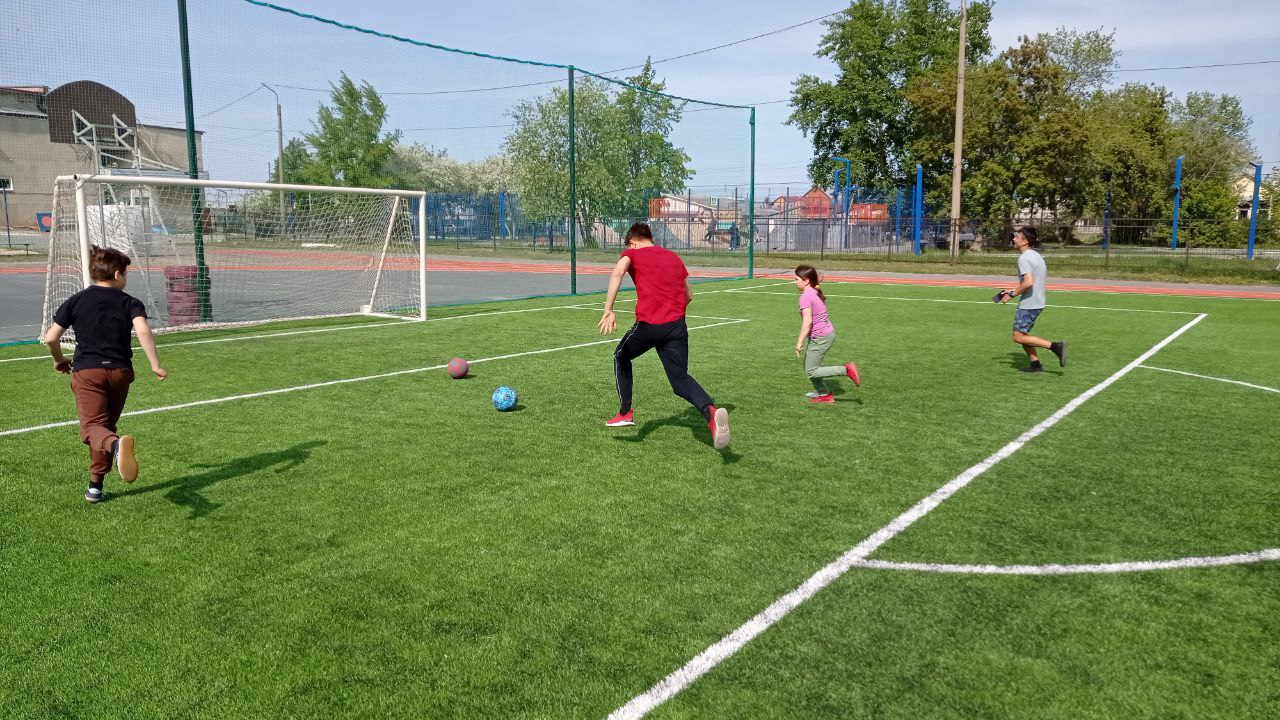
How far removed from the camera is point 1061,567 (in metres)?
4.66

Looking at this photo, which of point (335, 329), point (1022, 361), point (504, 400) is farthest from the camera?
point (335, 329)

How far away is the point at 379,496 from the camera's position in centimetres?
579

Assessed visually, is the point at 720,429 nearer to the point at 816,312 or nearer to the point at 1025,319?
the point at 816,312

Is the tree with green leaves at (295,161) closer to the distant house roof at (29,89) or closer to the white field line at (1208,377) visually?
the distant house roof at (29,89)

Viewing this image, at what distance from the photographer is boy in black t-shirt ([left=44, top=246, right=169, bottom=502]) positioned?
18.0ft

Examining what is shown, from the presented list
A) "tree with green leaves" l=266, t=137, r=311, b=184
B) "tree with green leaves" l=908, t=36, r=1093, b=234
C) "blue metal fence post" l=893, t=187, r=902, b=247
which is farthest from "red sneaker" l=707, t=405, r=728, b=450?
"tree with green leaves" l=908, t=36, r=1093, b=234

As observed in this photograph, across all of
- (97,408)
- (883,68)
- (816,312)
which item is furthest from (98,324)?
(883,68)

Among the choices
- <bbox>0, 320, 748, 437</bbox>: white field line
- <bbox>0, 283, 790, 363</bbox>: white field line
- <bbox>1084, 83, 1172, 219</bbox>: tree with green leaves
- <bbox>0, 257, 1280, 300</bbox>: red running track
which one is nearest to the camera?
<bbox>0, 320, 748, 437</bbox>: white field line

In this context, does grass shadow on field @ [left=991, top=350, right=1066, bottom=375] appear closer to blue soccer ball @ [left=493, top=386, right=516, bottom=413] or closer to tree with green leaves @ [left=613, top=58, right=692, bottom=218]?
blue soccer ball @ [left=493, top=386, right=516, bottom=413]

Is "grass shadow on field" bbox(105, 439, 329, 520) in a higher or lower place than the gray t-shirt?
A: lower

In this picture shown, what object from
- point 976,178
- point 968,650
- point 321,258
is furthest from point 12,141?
point 976,178

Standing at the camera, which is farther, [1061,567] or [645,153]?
[645,153]

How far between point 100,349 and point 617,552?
3.60 metres

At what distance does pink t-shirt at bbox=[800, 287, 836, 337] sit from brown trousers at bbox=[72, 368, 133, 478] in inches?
234
